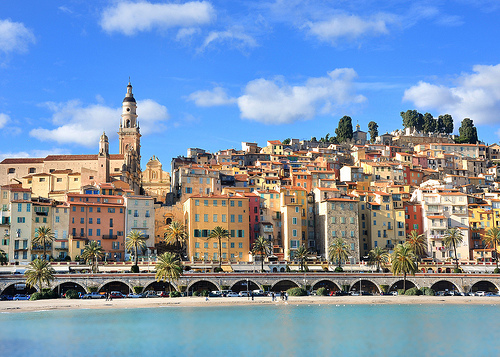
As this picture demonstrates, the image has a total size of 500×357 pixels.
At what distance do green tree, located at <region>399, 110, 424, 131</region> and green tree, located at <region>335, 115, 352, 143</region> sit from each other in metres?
20.2

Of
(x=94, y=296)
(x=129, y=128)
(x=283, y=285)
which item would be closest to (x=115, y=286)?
(x=94, y=296)

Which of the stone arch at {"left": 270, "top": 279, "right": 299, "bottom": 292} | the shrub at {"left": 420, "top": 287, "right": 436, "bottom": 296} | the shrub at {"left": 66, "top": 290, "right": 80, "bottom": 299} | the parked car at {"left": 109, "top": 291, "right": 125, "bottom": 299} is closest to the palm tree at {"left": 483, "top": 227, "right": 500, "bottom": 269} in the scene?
the shrub at {"left": 420, "top": 287, "right": 436, "bottom": 296}

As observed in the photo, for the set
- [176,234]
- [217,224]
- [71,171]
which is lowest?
[176,234]

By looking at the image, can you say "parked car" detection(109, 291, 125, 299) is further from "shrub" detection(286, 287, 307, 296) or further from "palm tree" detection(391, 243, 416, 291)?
"palm tree" detection(391, 243, 416, 291)

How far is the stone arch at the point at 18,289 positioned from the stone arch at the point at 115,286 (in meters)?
8.53

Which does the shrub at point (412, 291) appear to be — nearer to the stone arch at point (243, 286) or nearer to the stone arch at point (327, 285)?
the stone arch at point (327, 285)

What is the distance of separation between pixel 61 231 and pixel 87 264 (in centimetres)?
1045

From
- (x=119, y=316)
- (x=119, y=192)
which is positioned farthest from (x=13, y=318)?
(x=119, y=192)

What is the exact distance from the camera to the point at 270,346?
2282 inches

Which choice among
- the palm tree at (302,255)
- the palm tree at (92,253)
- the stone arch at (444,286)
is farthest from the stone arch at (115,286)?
the stone arch at (444,286)

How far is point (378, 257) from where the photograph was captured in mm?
100375

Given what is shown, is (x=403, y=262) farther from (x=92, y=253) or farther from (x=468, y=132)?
(x=468, y=132)

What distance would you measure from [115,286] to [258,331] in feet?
99.1

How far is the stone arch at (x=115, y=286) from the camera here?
86.6 m
